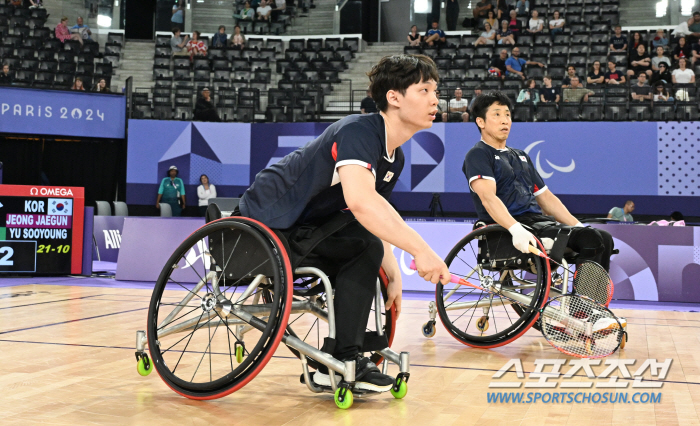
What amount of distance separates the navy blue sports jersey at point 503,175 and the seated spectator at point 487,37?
10864 mm

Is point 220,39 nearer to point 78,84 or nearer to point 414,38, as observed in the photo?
point 78,84

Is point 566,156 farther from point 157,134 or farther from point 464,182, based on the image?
point 157,134

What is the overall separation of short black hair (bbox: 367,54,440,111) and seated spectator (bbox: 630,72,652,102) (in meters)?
9.97

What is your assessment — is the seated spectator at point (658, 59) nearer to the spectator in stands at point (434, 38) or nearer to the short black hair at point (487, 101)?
the spectator in stands at point (434, 38)

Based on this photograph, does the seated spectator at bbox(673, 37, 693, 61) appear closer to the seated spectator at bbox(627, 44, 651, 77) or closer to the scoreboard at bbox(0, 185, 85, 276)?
the seated spectator at bbox(627, 44, 651, 77)

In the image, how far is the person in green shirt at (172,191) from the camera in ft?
40.2

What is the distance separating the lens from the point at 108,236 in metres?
10.7

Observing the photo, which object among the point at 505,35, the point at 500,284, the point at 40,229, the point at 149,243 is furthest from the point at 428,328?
the point at 505,35

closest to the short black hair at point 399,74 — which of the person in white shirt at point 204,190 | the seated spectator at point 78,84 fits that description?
the person in white shirt at point 204,190

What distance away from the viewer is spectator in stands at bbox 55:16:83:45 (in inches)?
568

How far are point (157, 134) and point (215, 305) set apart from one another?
1090 cm

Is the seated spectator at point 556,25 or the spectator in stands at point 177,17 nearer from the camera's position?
the seated spectator at point 556,25

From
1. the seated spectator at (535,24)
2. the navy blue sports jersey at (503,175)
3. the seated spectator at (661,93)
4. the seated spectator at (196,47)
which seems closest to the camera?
the navy blue sports jersey at (503,175)

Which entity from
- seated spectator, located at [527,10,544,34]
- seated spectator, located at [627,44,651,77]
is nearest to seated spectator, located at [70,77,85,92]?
seated spectator, located at [527,10,544,34]
